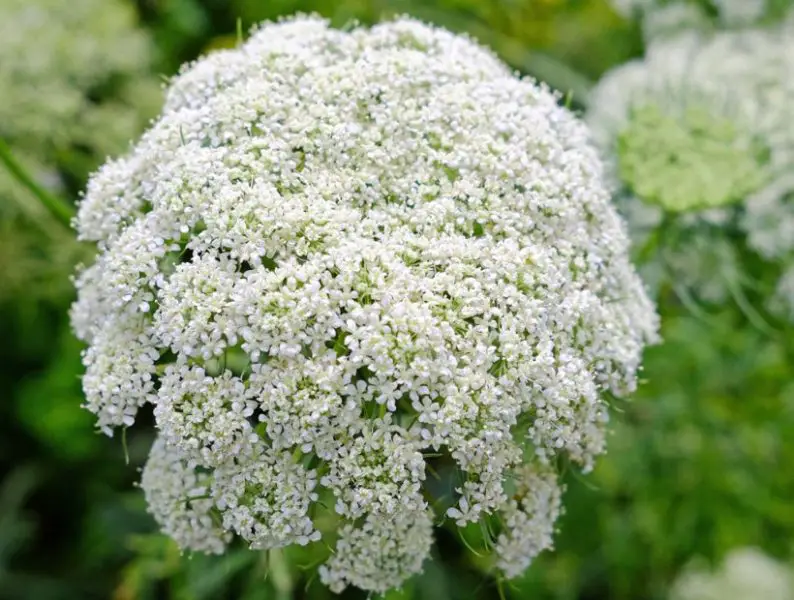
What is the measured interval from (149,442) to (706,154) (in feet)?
9.20

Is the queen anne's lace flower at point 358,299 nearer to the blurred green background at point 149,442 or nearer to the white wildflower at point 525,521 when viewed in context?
the white wildflower at point 525,521

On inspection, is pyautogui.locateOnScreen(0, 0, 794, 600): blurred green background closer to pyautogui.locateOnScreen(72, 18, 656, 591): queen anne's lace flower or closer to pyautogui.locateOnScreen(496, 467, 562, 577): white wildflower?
pyautogui.locateOnScreen(496, 467, 562, 577): white wildflower

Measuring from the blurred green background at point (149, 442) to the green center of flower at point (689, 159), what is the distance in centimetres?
68

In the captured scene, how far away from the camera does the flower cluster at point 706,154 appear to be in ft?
10.1

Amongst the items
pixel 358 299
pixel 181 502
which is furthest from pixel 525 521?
pixel 181 502

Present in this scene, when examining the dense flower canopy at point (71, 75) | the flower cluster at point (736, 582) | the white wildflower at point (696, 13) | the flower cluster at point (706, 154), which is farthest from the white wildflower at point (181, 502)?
the white wildflower at point (696, 13)

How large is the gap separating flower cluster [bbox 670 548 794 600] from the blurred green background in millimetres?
98

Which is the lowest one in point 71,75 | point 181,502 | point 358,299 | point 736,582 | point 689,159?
point 181,502

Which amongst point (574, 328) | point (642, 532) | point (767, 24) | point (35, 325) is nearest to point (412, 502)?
point (574, 328)

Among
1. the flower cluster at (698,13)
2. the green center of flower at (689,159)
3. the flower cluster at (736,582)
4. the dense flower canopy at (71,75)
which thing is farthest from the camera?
the flower cluster at (736,582)

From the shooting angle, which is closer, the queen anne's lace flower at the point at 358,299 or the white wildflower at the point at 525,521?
the queen anne's lace flower at the point at 358,299

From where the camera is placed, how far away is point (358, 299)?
6.49 ft

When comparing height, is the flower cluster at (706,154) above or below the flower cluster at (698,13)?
below

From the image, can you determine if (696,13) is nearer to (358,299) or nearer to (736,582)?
(736,582)
